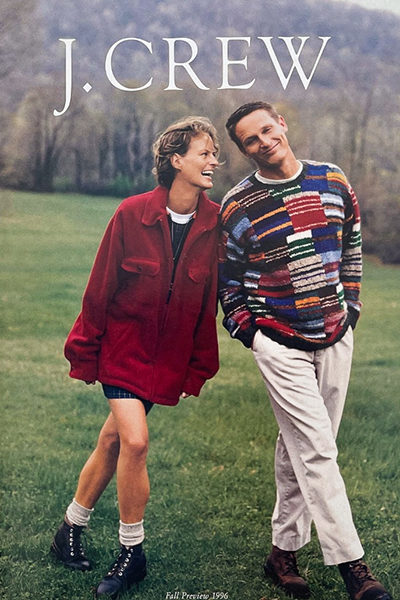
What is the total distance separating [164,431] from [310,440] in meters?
0.85

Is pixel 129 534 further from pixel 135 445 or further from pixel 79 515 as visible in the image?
pixel 135 445

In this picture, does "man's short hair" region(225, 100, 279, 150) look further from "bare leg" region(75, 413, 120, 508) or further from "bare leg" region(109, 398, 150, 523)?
"bare leg" region(75, 413, 120, 508)

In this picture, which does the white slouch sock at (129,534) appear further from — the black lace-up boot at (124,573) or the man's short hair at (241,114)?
the man's short hair at (241,114)

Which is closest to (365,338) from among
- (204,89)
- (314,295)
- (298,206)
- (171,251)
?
(314,295)

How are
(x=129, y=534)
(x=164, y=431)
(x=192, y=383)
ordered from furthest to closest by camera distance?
(x=164, y=431) → (x=192, y=383) → (x=129, y=534)

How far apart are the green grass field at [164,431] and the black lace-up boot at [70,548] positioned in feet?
0.21

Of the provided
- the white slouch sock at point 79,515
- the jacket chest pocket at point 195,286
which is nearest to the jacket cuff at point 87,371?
the jacket chest pocket at point 195,286

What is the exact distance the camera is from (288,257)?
12.1 ft

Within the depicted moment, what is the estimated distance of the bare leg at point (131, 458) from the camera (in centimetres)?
370

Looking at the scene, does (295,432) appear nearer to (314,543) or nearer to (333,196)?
(314,543)

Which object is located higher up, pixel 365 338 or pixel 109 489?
pixel 365 338

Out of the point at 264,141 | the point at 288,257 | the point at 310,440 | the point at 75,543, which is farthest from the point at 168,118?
the point at 75,543

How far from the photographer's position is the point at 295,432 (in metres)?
3.66

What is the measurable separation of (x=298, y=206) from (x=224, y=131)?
0.51 m
